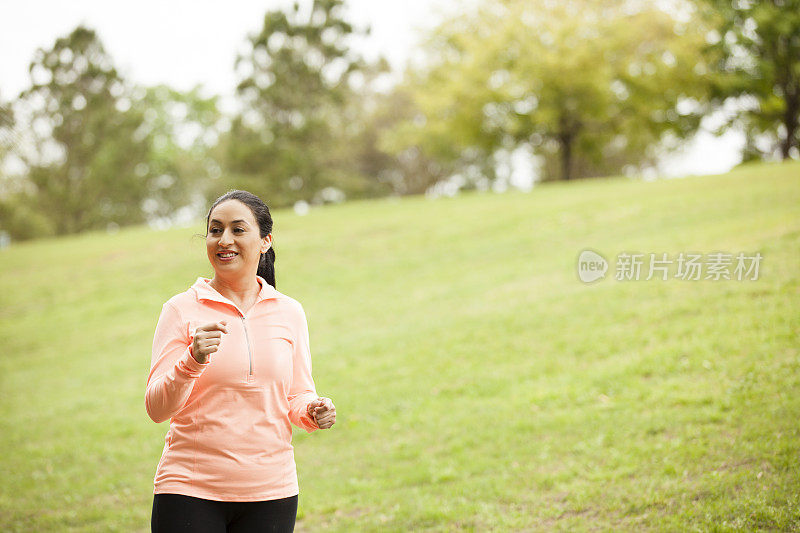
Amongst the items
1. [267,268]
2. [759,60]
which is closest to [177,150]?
[759,60]

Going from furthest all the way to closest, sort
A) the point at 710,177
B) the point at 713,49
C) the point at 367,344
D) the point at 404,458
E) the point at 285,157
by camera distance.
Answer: the point at 285,157
the point at 713,49
the point at 710,177
the point at 367,344
the point at 404,458

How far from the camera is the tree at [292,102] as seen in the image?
1471 inches

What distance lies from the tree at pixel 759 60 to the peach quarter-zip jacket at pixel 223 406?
109 ft

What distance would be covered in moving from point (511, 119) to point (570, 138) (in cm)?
294

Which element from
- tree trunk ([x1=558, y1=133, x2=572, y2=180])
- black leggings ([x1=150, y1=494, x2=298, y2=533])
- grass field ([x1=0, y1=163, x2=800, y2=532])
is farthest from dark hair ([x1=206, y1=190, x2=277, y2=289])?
tree trunk ([x1=558, y1=133, x2=572, y2=180])

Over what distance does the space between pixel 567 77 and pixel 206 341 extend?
29337mm

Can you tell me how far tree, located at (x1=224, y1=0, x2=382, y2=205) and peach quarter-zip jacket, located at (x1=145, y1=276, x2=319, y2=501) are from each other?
34.6 m

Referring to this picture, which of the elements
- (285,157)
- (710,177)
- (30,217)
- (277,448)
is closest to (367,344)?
(277,448)

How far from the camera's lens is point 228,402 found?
2805mm

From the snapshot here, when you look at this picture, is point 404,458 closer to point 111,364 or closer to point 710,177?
point 111,364

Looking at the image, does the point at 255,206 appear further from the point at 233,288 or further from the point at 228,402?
the point at 228,402

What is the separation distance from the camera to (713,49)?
3269 cm

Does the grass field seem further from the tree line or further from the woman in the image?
the tree line

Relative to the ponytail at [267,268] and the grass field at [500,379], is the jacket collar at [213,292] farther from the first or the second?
the grass field at [500,379]
